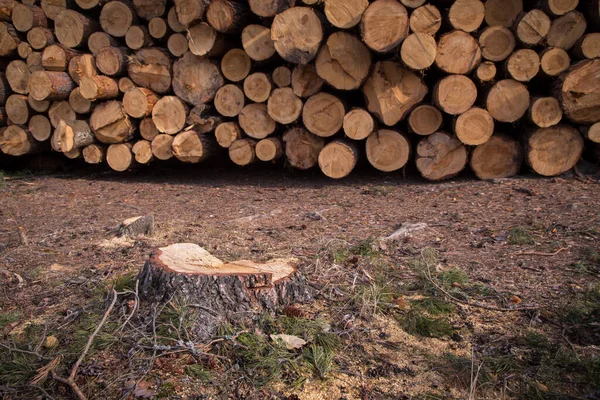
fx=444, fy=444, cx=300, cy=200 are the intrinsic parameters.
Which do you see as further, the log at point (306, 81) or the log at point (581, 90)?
the log at point (306, 81)

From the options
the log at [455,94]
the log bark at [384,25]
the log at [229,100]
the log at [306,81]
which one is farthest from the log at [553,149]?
the log at [229,100]

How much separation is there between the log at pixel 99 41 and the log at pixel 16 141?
147cm

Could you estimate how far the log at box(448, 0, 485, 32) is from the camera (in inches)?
156

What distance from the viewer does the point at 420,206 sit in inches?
150

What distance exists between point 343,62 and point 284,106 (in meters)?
0.78

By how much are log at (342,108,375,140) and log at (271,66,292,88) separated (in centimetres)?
73

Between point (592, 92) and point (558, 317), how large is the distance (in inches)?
111

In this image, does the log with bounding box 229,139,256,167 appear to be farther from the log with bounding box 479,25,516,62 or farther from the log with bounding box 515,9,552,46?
the log with bounding box 515,9,552,46

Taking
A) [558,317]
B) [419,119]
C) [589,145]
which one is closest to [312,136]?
[419,119]

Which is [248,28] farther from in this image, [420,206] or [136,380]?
[136,380]

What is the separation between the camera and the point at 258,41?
4.43 meters

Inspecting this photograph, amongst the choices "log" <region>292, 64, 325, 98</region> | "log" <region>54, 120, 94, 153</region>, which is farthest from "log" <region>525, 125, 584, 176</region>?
"log" <region>54, 120, 94, 153</region>

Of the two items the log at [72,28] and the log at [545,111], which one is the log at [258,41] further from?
the log at [545,111]

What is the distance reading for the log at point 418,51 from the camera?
388cm
